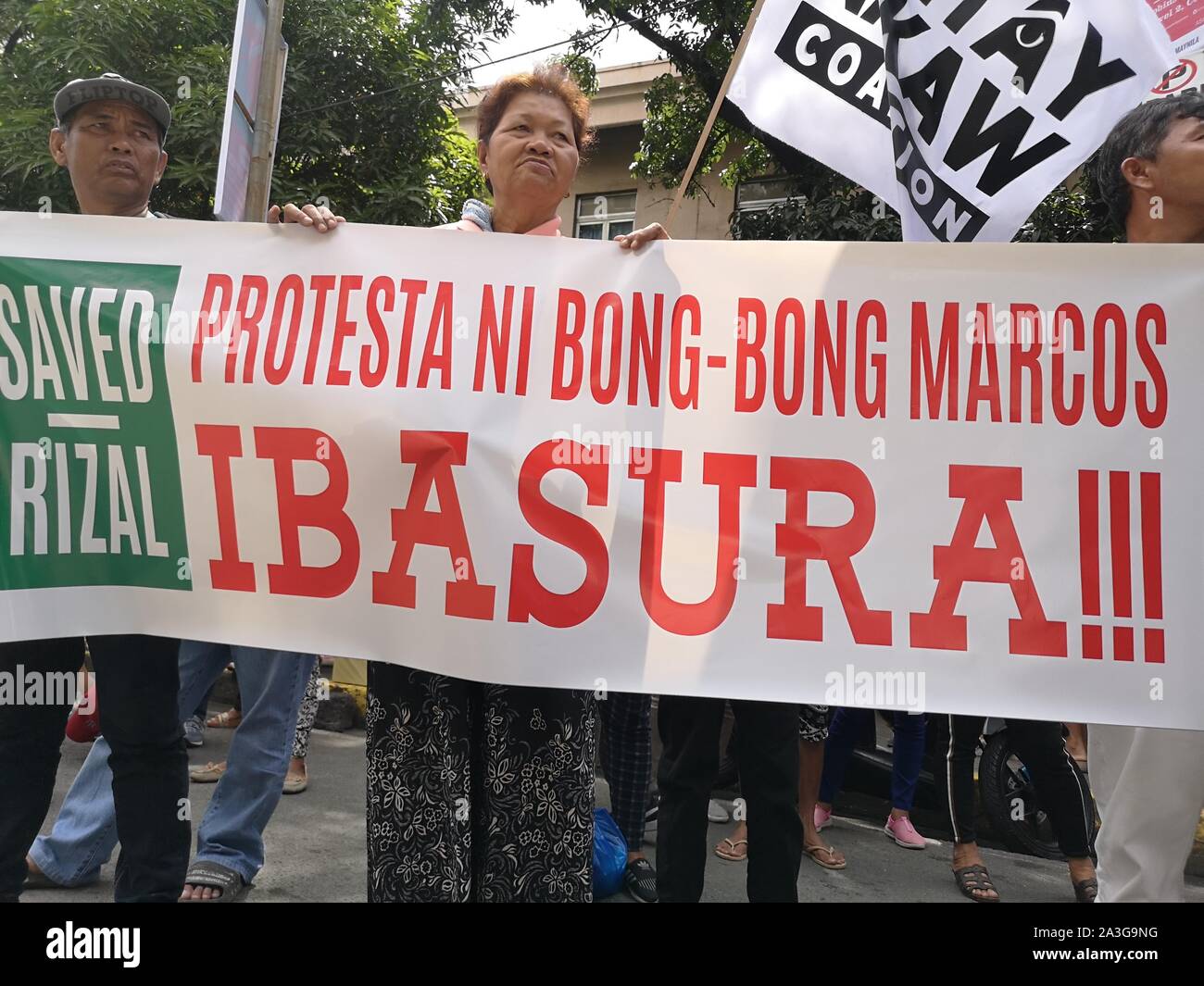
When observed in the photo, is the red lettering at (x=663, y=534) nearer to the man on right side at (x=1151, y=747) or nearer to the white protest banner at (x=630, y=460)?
the white protest banner at (x=630, y=460)

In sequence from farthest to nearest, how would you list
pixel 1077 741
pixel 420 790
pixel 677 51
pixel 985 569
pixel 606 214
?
pixel 606 214 < pixel 677 51 < pixel 1077 741 < pixel 985 569 < pixel 420 790

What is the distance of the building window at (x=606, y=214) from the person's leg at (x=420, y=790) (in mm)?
11933

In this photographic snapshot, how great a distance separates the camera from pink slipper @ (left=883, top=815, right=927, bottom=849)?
13.1 feet

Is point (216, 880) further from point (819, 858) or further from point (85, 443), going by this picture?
point (819, 858)

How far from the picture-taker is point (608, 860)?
120 inches

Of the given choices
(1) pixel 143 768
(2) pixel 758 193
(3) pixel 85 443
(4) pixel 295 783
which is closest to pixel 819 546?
(1) pixel 143 768

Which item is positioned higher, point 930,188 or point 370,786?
point 930,188

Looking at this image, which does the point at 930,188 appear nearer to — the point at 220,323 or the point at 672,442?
the point at 672,442

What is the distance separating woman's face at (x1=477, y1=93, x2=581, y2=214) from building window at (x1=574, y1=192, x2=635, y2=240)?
1137 centimetres

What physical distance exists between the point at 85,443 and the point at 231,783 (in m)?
1.19

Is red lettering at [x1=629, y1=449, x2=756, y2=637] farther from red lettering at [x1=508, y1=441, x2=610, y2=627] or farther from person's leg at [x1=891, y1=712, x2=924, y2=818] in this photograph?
person's leg at [x1=891, y1=712, x2=924, y2=818]
